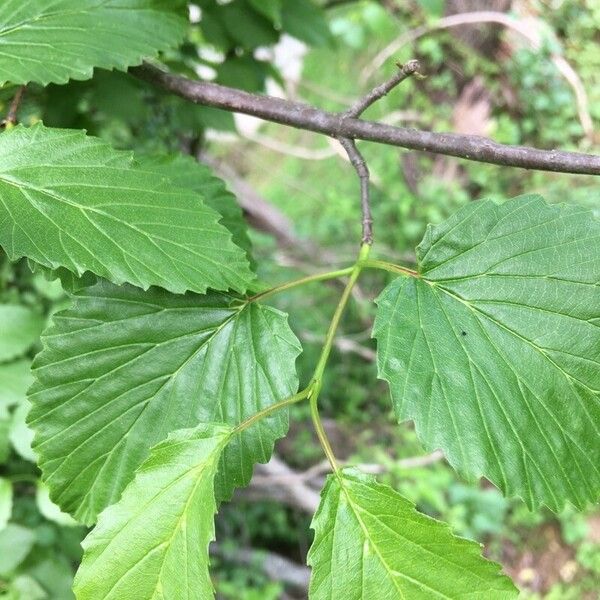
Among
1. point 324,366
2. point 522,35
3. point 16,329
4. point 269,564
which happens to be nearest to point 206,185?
point 324,366

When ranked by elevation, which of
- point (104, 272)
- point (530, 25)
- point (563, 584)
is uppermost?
point (104, 272)

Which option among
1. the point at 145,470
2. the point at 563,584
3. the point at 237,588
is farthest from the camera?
the point at 563,584

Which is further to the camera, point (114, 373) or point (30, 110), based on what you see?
point (30, 110)

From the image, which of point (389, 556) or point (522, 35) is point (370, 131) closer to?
point (389, 556)

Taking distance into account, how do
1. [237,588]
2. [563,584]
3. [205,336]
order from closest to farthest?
[205,336] < [237,588] < [563,584]

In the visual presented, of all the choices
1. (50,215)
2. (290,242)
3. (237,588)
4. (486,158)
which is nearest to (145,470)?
(50,215)

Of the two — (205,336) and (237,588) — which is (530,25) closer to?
(237,588)

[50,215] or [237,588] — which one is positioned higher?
[50,215]
